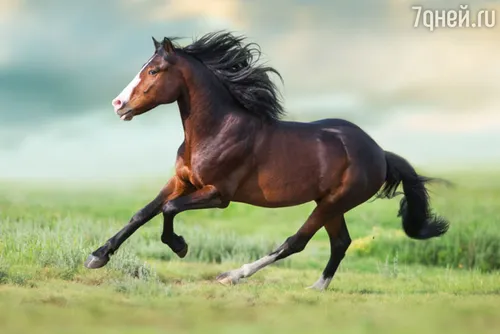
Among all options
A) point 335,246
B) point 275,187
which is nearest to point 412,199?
point 335,246

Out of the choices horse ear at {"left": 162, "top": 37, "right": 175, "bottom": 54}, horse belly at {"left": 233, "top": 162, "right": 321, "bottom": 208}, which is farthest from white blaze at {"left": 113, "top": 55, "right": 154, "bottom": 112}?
horse belly at {"left": 233, "top": 162, "right": 321, "bottom": 208}

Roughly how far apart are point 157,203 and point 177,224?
3939 mm

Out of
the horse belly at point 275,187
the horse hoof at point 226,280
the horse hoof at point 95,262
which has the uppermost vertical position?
the horse belly at point 275,187

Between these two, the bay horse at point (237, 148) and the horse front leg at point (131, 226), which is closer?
the bay horse at point (237, 148)

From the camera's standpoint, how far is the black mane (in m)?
7.40

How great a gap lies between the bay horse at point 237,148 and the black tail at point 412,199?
518mm

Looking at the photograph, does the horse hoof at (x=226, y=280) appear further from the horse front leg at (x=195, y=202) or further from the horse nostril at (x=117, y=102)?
the horse nostril at (x=117, y=102)

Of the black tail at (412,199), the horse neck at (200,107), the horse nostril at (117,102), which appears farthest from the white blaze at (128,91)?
the black tail at (412,199)

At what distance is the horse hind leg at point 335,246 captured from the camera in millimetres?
8031

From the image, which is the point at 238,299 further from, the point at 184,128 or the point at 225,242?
the point at 225,242

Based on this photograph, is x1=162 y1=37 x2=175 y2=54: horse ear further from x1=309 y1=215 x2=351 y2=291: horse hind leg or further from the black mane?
x1=309 y1=215 x2=351 y2=291: horse hind leg

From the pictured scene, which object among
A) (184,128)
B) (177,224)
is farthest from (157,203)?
(177,224)

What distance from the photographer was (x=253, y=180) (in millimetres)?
7270

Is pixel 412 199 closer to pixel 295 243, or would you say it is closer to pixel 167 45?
pixel 295 243
